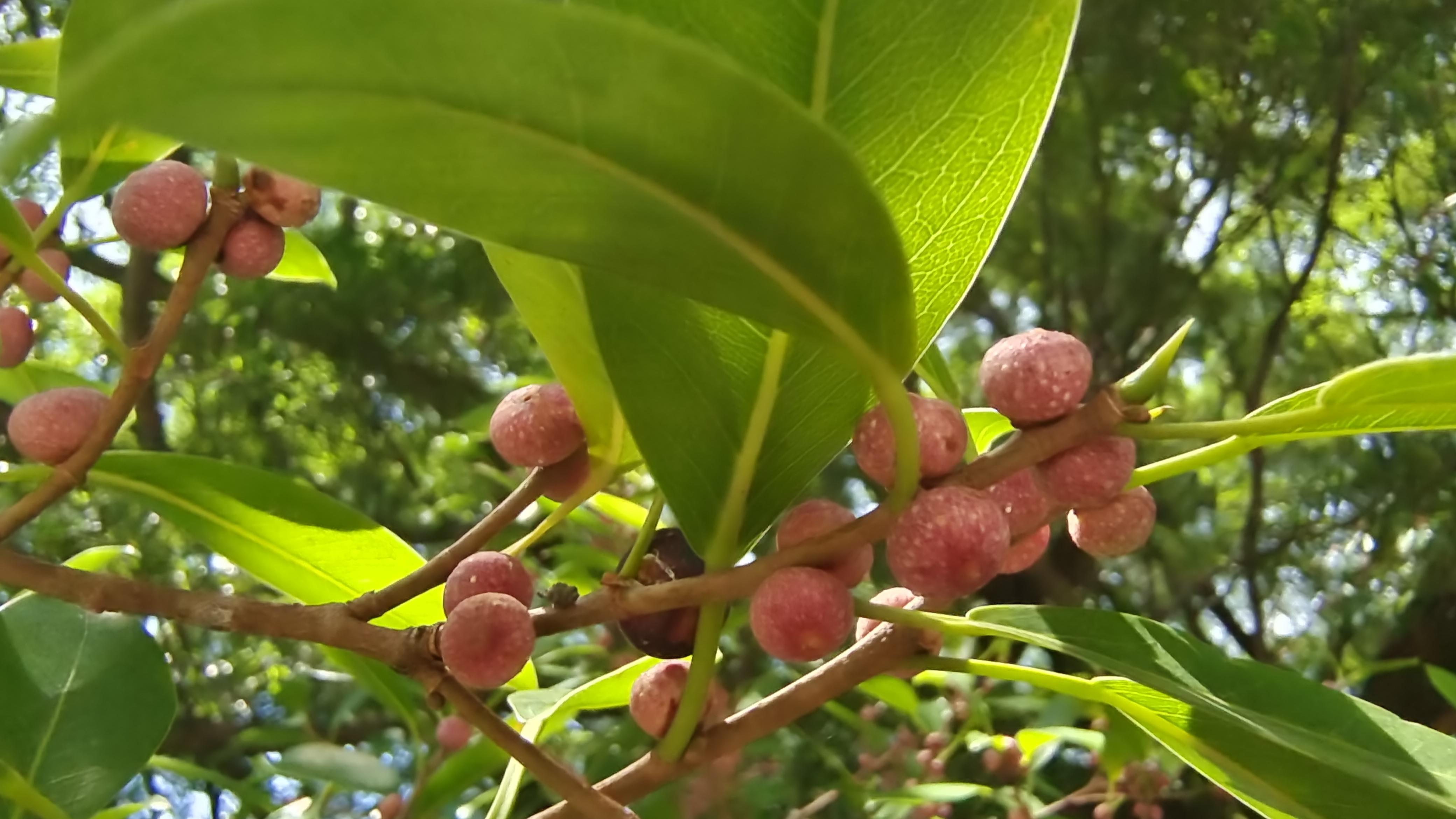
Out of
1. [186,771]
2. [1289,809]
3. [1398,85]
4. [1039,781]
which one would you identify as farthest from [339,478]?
[1398,85]

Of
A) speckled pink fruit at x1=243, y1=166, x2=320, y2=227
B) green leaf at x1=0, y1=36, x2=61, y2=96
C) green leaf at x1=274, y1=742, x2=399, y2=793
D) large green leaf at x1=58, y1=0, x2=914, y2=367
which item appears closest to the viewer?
large green leaf at x1=58, y1=0, x2=914, y2=367

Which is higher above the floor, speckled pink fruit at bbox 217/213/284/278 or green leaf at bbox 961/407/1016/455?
speckled pink fruit at bbox 217/213/284/278

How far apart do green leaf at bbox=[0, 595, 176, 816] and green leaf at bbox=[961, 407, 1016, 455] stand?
0.64 m

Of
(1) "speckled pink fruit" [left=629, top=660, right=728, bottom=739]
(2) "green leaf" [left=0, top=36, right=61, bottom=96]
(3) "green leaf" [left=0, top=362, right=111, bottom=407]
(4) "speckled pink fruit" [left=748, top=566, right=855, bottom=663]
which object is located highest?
(2) "green leaf" [left=0, top=36, right=61, bottom=96]

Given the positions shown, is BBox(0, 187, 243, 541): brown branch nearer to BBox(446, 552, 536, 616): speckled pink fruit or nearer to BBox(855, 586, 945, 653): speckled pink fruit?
BBox(446, 552, 536, 616): speckled pink fruit

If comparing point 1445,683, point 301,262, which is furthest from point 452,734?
point 1445,683

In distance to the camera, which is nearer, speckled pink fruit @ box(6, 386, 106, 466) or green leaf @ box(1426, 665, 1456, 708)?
speckled pink fruit @ box(6, 386, 106, 466)

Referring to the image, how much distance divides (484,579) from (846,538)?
203mm

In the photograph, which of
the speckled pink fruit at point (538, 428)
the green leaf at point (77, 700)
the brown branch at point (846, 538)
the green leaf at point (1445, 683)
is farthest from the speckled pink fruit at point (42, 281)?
the green leaf at point (1445, 683)

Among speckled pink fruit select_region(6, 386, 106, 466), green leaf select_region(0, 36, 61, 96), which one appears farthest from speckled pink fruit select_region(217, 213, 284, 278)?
green leaf select_region(0, 36, 61, 96)

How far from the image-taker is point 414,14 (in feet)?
0.87

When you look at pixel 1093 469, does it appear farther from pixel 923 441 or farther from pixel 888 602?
pixel 888 602

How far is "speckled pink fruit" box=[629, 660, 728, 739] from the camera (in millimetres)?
590

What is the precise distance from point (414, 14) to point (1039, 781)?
6.78 ft
